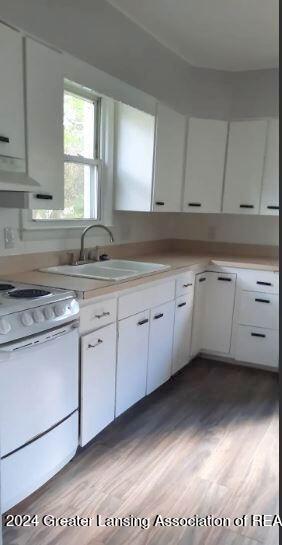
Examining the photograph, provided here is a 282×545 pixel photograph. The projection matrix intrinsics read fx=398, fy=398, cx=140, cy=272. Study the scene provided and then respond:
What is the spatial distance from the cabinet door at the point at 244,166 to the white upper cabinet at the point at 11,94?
2158 mm

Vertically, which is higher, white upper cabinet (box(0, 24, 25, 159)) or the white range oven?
white upper cabinet (box(0, 24, 25, 159))

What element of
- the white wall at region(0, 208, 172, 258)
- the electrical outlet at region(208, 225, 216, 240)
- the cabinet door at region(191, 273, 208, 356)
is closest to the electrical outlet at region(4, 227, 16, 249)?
the white wall at region(0, 208, 172, 258)

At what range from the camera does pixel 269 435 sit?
95.2 inches

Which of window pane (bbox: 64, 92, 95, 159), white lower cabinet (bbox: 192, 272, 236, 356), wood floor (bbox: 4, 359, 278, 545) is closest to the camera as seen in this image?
wood floor (bbox: 4, 359, 278, 545)

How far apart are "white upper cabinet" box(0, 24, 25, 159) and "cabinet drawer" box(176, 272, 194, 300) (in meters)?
1.49

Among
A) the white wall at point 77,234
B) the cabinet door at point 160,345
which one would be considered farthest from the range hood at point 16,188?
the cabinet door at point 160,345

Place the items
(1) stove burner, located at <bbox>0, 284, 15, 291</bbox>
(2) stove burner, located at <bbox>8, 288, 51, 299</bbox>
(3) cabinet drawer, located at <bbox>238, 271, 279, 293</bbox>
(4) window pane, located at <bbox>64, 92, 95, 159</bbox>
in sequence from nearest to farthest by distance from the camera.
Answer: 1. (2) stove burner, located at <bbox>8, 288, 51, 299</bbox>
2. (1) stove burner, located at <bbox>0, 284, 15, 291</bbox>
3. (4) window pane, located at <bbox>64, 92, 95, 159</bbox>
4. (3) cabinet drawer, located at <bbox>238, 271, 279, 293</bbox>

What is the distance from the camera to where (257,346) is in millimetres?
3354

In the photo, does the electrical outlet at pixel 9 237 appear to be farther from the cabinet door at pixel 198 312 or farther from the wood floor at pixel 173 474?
the cabinet door at pixel 198 312

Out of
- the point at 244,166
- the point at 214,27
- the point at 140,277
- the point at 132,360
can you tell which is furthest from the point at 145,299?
the point at 214,27

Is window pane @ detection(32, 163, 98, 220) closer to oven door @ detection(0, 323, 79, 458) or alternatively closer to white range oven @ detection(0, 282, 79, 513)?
white range oven @ detection(0, 282, 79, 513)

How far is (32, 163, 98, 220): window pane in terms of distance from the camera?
2779 mm

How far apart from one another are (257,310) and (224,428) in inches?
45.2

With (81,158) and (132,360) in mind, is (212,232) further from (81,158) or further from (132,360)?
(132,360)
